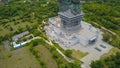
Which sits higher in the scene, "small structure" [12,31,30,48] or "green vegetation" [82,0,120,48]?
"green vegetation" [82,0,120,48]

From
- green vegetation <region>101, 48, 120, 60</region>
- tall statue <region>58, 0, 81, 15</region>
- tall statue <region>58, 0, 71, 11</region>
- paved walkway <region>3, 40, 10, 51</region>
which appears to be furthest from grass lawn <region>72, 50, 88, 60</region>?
paved walkway <region>3, 40, 10, 51</region>

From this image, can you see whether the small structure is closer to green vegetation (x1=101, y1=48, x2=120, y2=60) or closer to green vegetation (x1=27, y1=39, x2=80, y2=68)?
green vegetation (x1=27, y1=39, x2=80, y2=68)

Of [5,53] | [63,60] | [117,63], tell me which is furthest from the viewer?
[5,53]

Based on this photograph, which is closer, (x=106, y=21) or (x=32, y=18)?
(x=106, y=21)

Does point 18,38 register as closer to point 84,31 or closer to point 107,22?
point 84,31

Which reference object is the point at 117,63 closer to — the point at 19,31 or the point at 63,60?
the point at 63,60

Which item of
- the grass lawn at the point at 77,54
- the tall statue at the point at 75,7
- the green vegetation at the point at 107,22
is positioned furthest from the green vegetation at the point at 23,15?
the grass lawn at the point at 77,54

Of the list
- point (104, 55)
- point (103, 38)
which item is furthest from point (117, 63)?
point (103, 38)
